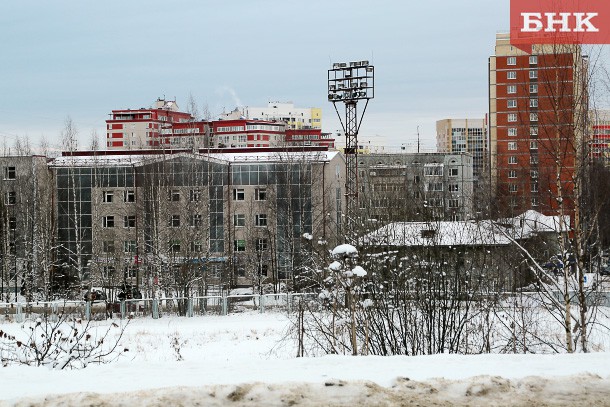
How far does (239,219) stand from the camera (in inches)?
1870

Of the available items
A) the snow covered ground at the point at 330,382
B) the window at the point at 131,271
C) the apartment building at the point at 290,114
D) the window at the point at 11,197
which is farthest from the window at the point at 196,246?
the apartment building at the point at 290,114

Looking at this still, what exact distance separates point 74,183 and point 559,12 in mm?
34675

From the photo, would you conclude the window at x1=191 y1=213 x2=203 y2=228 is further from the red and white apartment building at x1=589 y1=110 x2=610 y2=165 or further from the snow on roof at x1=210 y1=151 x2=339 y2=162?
the red and white apartment building at x1=589 y1=110 x2=610 y2=165

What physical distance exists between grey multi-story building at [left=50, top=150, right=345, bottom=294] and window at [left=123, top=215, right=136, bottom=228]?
6cm

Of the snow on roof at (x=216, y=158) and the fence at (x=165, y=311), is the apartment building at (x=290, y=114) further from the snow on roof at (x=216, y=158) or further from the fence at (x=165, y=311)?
the fence at (x=165, y=311)

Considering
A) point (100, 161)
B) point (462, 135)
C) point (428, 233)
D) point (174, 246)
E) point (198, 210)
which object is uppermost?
point (462, 135)

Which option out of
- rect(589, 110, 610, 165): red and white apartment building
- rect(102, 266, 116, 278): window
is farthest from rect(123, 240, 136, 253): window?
rect(589, 110, 610, 165): red and white apartment building

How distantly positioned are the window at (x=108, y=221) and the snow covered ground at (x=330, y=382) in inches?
1515

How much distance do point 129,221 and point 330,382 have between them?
128 feet

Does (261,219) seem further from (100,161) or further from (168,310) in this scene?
(168,310)

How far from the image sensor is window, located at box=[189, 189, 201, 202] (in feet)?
131

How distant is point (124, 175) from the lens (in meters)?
47.3

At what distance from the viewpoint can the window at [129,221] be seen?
4565 cm

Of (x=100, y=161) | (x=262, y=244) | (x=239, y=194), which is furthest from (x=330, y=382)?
(x=100, y=161)
